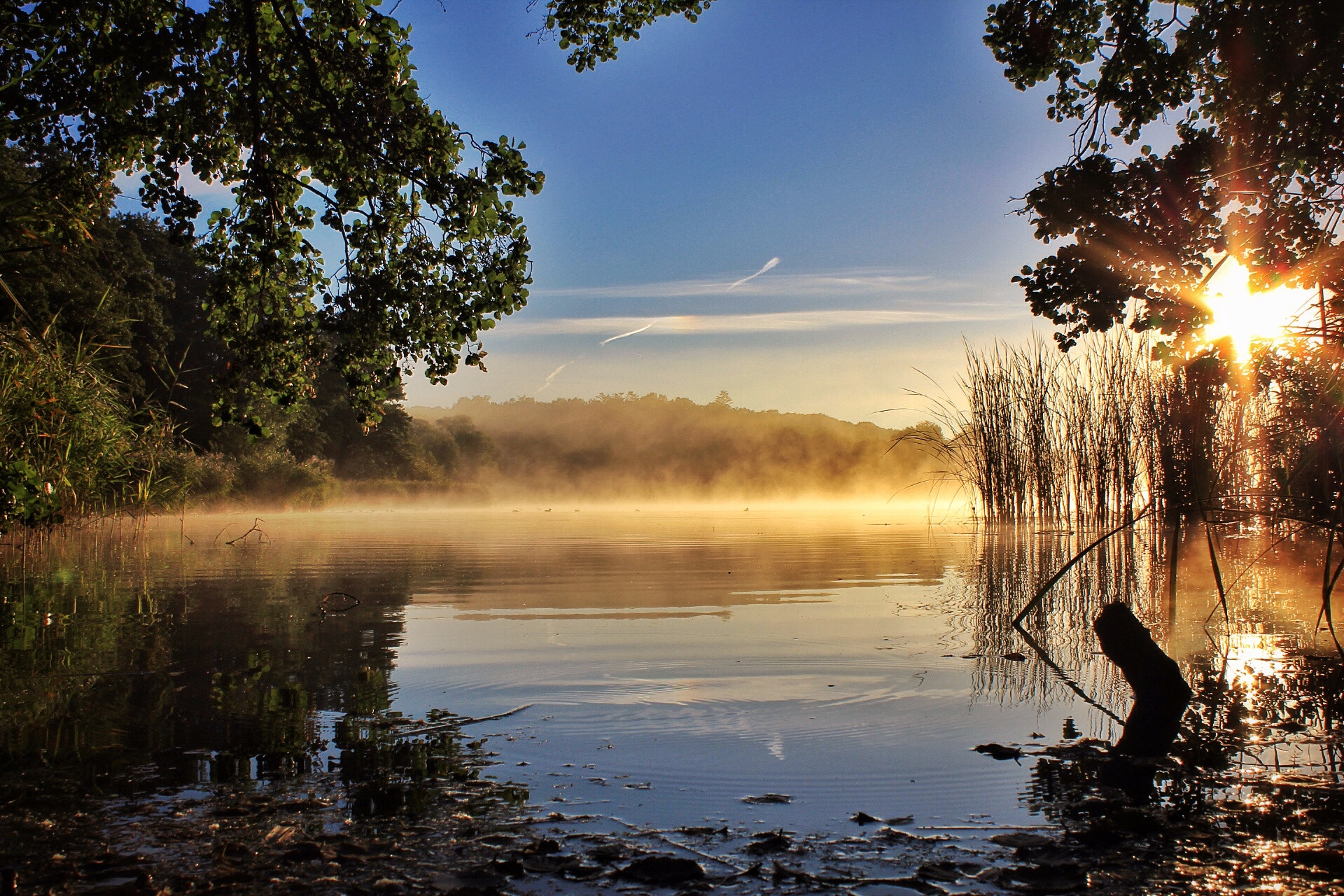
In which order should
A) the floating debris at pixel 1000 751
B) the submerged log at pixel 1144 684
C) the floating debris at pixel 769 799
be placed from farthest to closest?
the submerged log at pixel 1144 684 → the floating debris at pixel 1000 751 → the floating debris at pixel 769 799

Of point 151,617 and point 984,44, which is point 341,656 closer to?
point 151,617

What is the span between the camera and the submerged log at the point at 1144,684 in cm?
221

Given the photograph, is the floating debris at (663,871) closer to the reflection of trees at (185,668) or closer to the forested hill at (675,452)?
the reflection of trees at (185,668)

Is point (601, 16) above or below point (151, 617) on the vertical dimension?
above

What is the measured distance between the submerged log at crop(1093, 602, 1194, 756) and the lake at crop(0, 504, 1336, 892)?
0.10m

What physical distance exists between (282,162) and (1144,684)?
15.7ft

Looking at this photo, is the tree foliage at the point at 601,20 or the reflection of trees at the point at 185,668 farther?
the tree foliage at the point at 601,20

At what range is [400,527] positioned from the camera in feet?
47.4

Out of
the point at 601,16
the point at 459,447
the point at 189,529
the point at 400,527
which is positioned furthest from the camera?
the point at 459,447

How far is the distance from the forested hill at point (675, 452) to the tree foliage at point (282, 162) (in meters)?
32.7

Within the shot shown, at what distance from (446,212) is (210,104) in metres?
1.62

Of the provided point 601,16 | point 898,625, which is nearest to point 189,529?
point 601,16

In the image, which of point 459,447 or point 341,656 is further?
point 459,447

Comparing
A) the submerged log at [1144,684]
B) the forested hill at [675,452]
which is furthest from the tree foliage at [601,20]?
the forested hill at [675,452]
